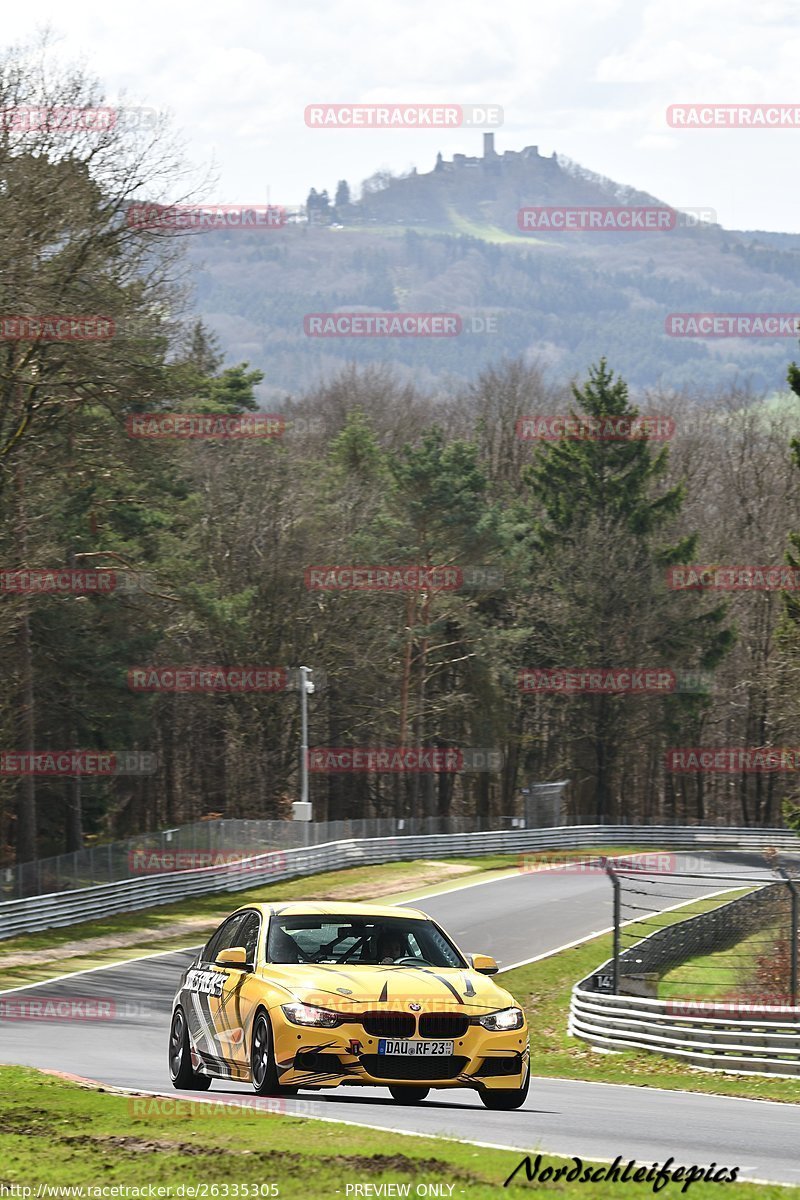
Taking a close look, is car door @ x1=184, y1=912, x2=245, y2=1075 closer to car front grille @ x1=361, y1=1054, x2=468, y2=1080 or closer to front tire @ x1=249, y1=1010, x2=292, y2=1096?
front tire @ x1=249, y1=1010, x2=292, y2=1096

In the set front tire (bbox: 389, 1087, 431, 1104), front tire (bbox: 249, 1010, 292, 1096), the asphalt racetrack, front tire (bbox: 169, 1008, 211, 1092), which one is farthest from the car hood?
front tire (bbox: 169, 1008, 211, 1092)

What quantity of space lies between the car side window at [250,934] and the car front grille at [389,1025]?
136 cm

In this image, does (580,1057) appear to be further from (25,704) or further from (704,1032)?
(25,704)

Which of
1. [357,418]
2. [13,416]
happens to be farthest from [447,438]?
[13,416]

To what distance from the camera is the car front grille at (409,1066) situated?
36.2ft

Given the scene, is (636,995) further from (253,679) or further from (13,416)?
(253,679)

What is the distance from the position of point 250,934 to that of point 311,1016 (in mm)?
1698

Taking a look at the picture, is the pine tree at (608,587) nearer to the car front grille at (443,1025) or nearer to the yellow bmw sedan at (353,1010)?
the yellow bmw sedan at (353,1010)

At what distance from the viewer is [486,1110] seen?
12250 mm

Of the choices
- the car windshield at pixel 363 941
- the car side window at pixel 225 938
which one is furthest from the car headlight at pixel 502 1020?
the car side window at pixel 225 938

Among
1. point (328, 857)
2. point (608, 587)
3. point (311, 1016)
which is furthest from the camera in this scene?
point (608, 587)

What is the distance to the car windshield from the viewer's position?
40.1 ft

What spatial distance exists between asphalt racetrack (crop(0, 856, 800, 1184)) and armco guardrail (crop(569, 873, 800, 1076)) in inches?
45.8

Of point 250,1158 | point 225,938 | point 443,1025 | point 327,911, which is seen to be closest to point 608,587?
point 225,938
